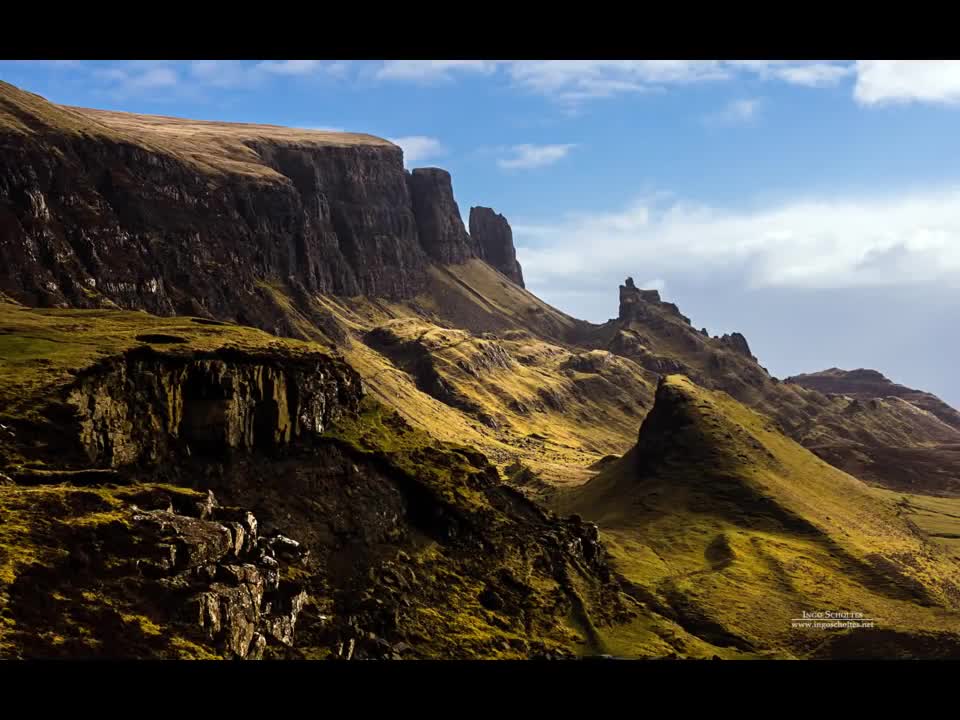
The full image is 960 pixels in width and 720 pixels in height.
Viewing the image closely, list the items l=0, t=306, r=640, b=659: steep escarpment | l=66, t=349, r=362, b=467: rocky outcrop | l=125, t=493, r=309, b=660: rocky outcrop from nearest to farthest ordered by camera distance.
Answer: l=0, t=306, r=640, b=659: steep escarpment
l=125, t=493, r=309, b=660: rocky outcrop
l=66, t=349, r=362, b=467: rocky outcrop

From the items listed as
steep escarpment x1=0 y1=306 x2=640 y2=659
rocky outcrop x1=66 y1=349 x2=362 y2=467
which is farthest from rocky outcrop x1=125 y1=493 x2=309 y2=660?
rocky outcrop x1=66 y1=349 x2=362 y2=467

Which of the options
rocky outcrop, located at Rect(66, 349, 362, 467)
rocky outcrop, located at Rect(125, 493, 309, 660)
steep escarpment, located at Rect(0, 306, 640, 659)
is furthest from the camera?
rocky outcrop, located at Rect(66, 349, 362, 467)

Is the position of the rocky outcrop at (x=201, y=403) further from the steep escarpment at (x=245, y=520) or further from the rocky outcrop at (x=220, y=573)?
the rocky outcrop at (x=220, y=573)

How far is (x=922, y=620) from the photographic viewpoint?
646ft

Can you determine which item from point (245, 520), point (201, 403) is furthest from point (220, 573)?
point (201, 403)

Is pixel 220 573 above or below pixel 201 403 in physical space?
below

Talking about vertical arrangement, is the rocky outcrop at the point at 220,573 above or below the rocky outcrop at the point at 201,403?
below

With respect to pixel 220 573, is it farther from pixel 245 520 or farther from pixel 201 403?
pixel 201 403

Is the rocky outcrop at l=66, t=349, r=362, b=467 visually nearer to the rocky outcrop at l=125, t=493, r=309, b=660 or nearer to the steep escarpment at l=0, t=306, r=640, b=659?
the steep escarpment at l=0, t=306, r=640, b=659

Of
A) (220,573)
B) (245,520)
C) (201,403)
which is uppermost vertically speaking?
(201,403)

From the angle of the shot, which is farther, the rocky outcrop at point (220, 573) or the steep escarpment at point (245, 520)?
the rocky outcrop at point (220, 573)

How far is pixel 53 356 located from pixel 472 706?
141m

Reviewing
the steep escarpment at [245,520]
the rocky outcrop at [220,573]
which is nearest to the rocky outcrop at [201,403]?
the steep escarpment at [245,520]

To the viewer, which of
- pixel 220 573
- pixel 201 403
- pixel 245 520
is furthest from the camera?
pixel 201 403
